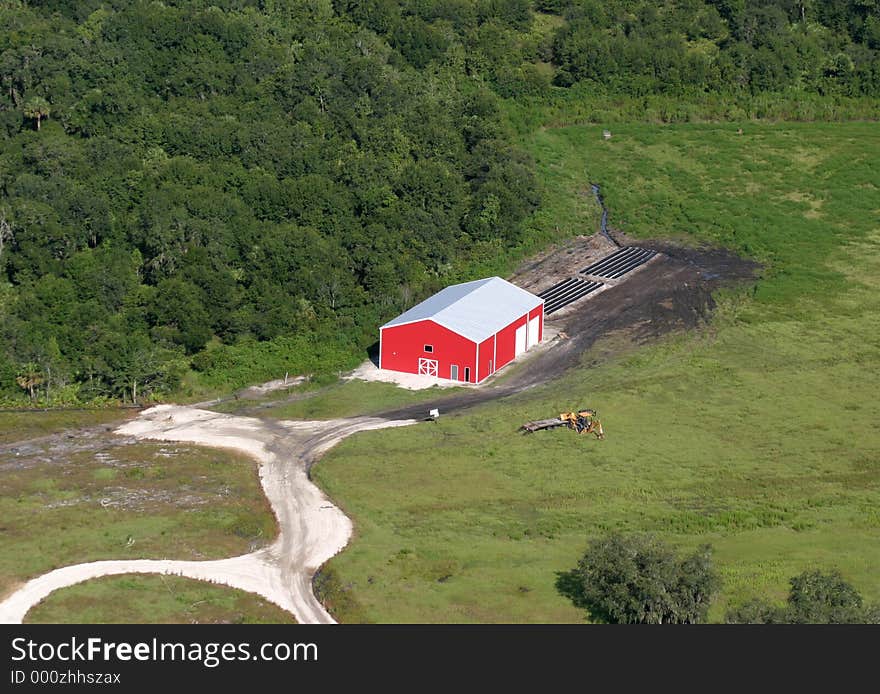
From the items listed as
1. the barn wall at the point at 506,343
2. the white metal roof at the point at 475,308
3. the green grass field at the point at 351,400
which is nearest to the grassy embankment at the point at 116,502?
the green grass field at the point at 351,400

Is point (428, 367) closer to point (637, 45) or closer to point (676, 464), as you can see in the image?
point (676, 464)

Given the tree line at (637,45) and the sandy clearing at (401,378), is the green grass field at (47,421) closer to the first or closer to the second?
the sandy clearing at (401,378)

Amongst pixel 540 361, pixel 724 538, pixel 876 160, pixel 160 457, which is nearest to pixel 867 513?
pixel 724 538

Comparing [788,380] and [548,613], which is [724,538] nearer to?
[548,613]

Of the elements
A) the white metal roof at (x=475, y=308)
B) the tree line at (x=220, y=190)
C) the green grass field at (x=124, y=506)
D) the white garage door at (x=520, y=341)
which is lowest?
the green grass field at (x=124, y=506)

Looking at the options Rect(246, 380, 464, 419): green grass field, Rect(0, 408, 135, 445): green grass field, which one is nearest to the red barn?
Rect(246, 380, 464, 419): green grass field
